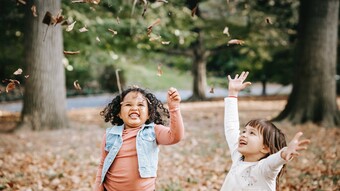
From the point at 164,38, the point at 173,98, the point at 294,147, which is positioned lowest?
the point at 294,147

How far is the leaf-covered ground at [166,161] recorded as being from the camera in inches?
215

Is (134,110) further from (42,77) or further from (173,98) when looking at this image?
(42,77)

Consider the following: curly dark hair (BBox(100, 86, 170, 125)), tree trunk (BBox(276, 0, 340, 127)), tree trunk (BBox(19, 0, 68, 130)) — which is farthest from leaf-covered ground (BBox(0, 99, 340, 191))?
curly dark hair (BBox(100, 86, 170, 125))

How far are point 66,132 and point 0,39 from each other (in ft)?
15.1

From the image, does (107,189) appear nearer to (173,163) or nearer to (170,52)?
(173,163)

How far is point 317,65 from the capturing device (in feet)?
32.8

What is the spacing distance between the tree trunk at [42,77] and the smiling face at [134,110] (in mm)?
6646

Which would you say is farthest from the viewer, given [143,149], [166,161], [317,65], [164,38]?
[164,38]

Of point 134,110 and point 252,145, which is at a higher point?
point 134,110

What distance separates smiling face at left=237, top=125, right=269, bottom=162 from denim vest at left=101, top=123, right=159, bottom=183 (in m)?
0.67

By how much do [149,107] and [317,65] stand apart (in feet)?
25.0

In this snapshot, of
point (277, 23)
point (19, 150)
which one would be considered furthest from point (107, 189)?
point (277, 23)

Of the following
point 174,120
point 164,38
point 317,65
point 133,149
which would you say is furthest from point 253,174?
point 164,38

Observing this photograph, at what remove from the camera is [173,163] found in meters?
6.91
